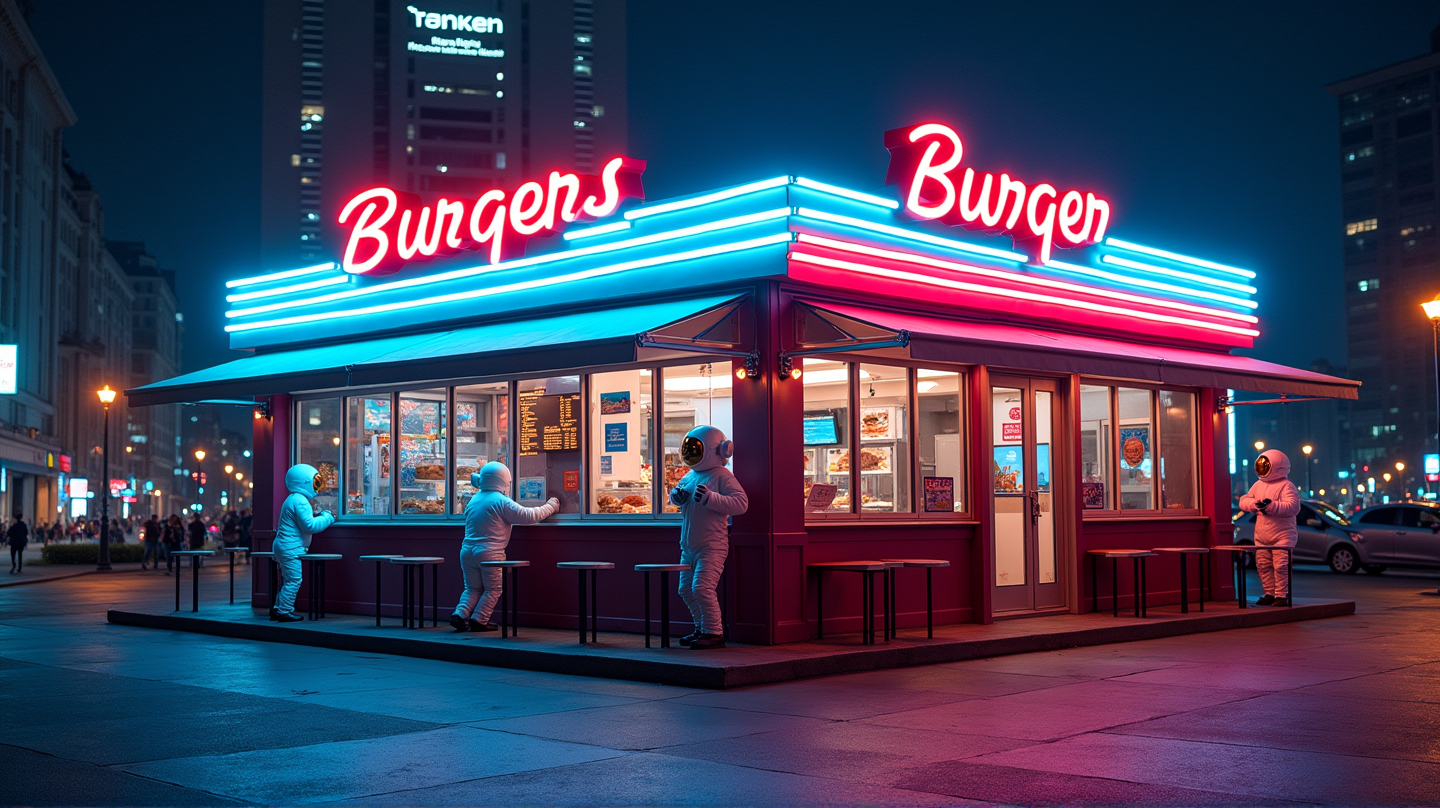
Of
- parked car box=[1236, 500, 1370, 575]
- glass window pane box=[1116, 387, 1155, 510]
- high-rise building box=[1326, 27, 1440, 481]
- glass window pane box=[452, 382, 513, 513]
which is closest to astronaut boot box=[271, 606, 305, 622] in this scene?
glass window pane box=[452, 382, 513, 513]

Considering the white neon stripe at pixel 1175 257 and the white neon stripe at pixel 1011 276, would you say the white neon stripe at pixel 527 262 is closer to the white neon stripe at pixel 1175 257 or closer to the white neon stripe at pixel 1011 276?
the white neon stripe at pixel 1011 276

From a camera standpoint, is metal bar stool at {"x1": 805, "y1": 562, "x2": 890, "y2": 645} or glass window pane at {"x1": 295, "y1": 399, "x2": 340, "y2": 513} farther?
glass window pane at {"x1": 295, "y1": 399, "x2": 340, "y2": 513}

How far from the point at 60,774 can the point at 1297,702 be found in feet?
27.7

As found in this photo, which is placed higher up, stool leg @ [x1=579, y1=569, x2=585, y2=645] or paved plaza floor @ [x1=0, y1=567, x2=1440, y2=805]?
stool leg @ [x1=579, y1=569, x2=585, y2=645]

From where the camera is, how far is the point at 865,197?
14.3 meters

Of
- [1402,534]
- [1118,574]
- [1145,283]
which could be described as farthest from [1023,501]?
[1402,534]

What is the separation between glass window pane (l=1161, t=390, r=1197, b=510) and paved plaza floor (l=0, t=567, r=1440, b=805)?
4.07m

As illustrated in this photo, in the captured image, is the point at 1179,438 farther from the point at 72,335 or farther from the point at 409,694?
the point at 72,335

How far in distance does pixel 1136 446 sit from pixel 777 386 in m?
6.35

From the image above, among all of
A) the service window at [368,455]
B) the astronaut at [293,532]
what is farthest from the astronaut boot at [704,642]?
the service window at [368,455]

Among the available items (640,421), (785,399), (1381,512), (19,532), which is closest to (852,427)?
(785,399)

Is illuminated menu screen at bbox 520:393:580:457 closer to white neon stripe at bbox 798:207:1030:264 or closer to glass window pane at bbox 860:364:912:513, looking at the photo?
glass window pane at bbox 860:364:912:513

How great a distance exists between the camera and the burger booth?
13.4 metres

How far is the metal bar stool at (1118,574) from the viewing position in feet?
51.0
